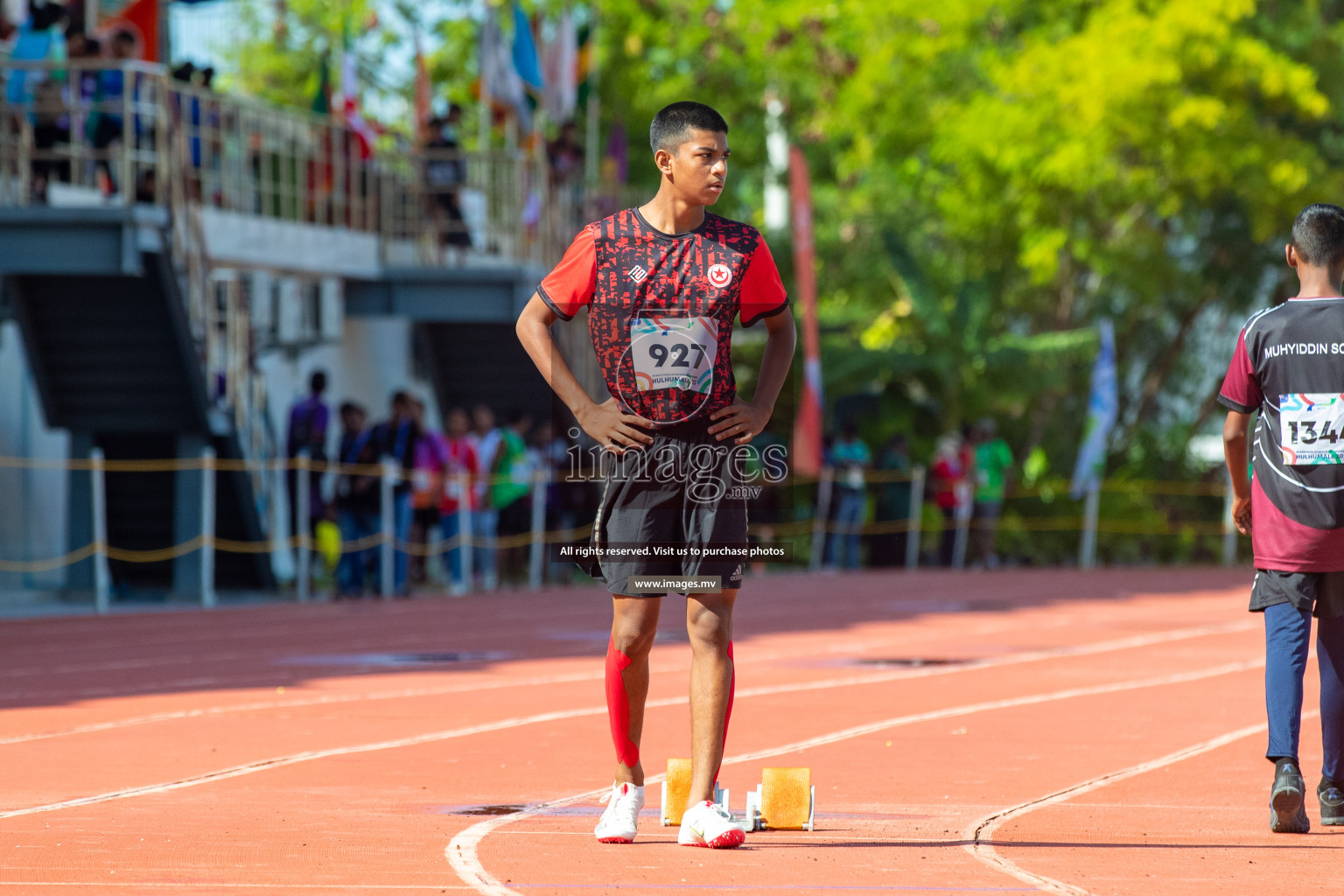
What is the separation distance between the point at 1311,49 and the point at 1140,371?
9.73 meters

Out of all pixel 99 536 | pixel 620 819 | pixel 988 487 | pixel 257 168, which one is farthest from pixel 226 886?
pixel 988 487

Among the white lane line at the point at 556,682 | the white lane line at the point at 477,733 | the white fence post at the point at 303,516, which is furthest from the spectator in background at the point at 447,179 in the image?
the white lane line at the point at 477,733

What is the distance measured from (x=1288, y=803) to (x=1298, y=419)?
119cm

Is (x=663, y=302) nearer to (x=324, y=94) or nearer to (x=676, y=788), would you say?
(x=676, y=788)

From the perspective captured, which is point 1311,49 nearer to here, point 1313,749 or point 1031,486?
point 1031,486

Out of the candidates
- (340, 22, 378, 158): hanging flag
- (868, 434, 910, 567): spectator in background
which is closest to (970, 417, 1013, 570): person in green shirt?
(868, 434, 910, 567): spectator in background

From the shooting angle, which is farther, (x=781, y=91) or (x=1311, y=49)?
(x=781, y=91)

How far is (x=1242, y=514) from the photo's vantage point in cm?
669

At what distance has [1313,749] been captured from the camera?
28.6ft

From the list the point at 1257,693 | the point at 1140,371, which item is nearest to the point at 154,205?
the point at 1257,693

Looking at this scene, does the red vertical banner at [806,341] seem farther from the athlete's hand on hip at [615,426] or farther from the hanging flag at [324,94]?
the athlete's hand on hip at [615,426]

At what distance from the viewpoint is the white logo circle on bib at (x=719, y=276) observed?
5969 mm

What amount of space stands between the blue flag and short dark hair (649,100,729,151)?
2256 cm

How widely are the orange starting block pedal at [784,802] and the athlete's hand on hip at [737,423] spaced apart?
A: 108cm
